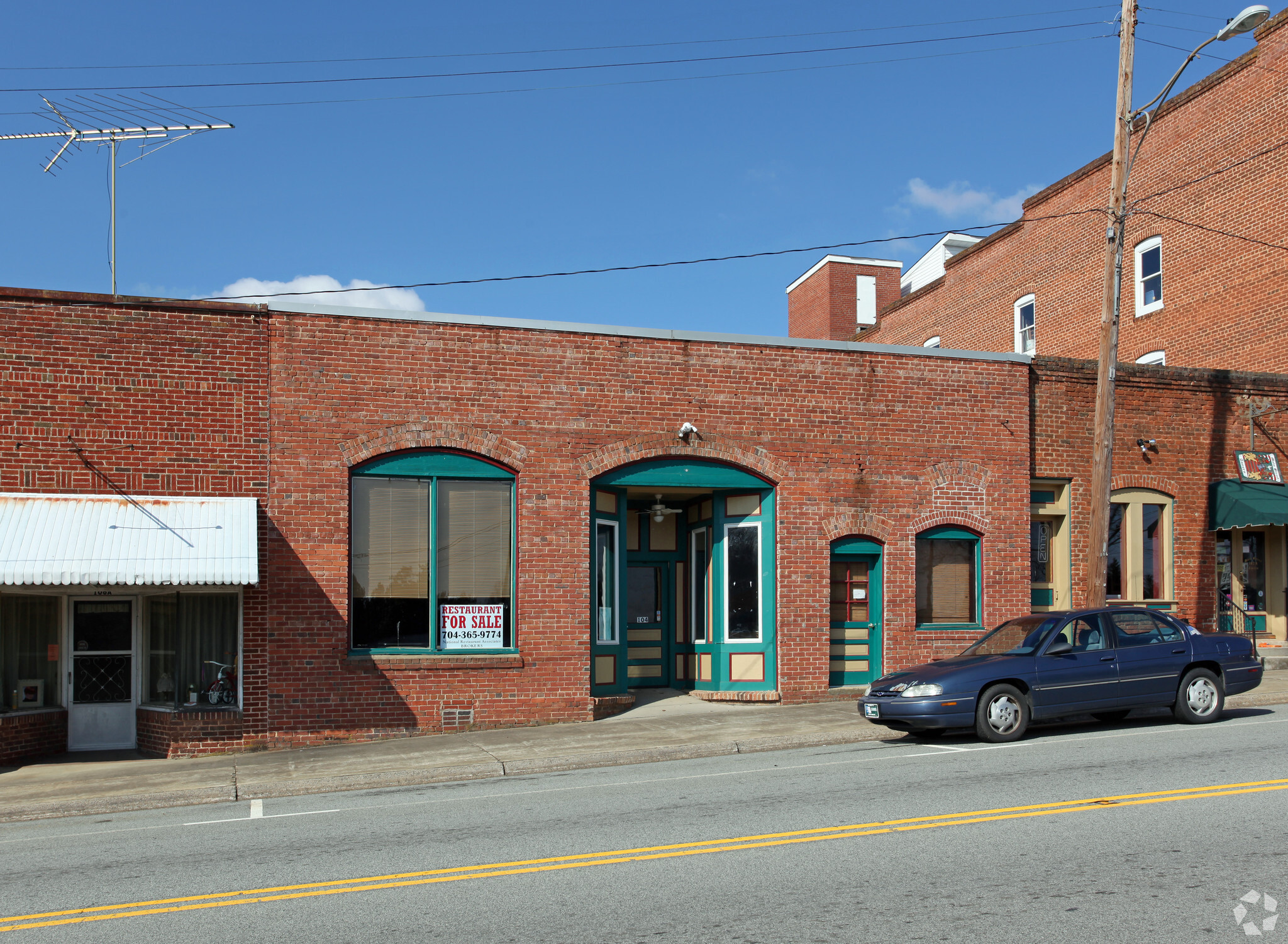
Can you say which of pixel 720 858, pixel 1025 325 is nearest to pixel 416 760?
pixel 720 858

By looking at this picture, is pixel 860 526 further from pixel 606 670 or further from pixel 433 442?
pixel 433 442

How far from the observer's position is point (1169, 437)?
1920 centimetres

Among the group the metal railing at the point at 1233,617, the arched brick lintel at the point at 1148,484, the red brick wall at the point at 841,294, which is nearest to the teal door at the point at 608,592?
the arched brick lintel at the point at 1148,484

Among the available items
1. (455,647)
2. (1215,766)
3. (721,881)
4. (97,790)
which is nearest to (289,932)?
(721,881)

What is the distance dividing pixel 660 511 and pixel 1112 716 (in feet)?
23.2

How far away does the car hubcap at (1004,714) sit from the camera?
478 inches

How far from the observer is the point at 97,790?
11.7 m

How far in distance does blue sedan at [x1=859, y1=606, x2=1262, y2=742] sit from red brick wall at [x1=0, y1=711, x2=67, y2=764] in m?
9.95

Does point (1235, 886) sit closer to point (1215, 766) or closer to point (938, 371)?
point (1215, 766)

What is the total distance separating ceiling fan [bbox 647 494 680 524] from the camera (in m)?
17.5

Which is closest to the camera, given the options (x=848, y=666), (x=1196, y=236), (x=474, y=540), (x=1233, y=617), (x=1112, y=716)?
(x=1112, y=716)

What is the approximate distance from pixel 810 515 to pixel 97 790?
10.0 metres

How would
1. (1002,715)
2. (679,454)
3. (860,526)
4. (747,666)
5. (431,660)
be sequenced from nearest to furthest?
(1002,715)
(431,660)
(679,454)
(747,666)
(860,526)

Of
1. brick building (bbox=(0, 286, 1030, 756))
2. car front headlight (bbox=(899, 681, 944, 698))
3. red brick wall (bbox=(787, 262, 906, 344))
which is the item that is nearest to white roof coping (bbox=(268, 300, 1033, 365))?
brick building (bbox=(0, 286, 1030, 756))
